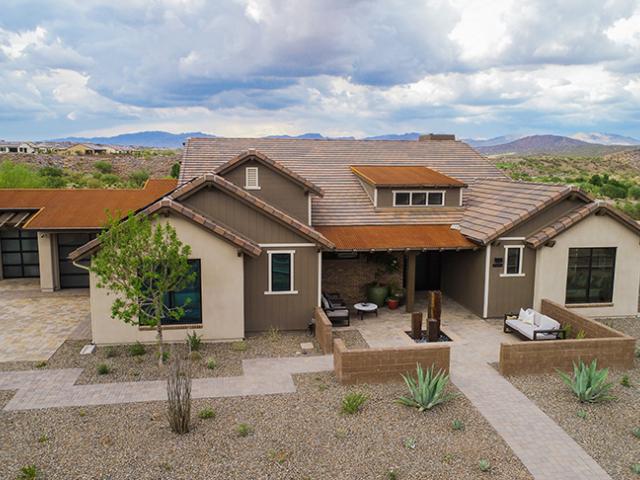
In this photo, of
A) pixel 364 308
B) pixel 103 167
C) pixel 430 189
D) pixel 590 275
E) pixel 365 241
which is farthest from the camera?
pixel 103 167

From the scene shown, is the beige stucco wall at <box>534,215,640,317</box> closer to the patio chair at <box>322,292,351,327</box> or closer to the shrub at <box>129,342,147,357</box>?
the patio chair at <box>322,292,351,327</box>

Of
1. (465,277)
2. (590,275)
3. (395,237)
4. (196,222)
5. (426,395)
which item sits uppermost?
(196,222)

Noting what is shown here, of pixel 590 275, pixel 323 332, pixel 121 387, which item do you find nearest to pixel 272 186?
pixel 323 332

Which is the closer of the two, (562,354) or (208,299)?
(562,354)

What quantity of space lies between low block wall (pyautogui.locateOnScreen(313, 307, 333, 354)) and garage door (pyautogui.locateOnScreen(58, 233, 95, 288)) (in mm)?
11914

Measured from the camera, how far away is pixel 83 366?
45.4ft

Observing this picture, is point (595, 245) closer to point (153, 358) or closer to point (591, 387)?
point (591, 387)

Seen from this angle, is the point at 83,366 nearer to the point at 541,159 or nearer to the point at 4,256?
the point at 4,256

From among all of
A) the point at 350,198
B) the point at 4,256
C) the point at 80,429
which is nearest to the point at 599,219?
the point at 350,198

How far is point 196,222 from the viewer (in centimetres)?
1499

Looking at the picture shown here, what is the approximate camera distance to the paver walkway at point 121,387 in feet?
38.8

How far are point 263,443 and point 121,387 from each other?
4491 mm

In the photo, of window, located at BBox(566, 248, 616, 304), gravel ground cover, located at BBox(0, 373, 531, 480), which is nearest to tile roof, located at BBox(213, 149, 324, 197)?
gravel ground cover, located at BBox(0, 373, 531, 480)

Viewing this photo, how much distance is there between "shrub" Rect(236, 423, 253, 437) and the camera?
10242 millimetres
